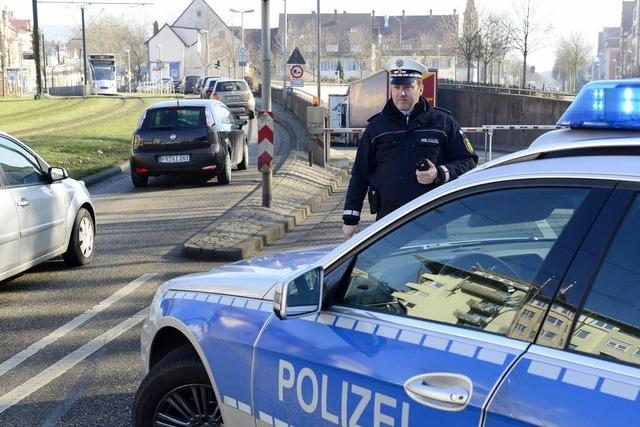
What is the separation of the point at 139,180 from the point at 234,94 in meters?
22.5

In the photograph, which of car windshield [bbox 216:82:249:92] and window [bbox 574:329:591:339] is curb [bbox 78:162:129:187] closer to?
window [bbox 574:329:591:339]

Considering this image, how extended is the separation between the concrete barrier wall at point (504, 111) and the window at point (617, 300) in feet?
102

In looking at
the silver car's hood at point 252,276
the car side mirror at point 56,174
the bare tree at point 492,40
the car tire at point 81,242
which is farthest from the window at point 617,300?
the bare tree at point 492,40

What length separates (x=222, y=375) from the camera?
3.31 metres

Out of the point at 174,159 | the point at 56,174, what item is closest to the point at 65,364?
the point at 56,174

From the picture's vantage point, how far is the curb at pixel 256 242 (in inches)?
355

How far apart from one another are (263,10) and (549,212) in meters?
9.40

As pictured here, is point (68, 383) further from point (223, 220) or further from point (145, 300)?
point (223, 220)

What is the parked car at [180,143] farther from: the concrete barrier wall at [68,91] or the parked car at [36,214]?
the concrete barrier wall at [68,91]

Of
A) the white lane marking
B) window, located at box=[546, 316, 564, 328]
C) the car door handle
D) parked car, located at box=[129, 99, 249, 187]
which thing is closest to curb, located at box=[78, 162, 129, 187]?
parked car, located at box=[129, 99, 249, 187]

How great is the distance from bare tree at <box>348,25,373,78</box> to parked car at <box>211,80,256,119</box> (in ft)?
197

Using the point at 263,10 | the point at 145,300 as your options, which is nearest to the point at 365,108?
the point at 263,10

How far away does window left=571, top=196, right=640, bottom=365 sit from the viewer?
7.17 feet

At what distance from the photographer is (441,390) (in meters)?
2.40
